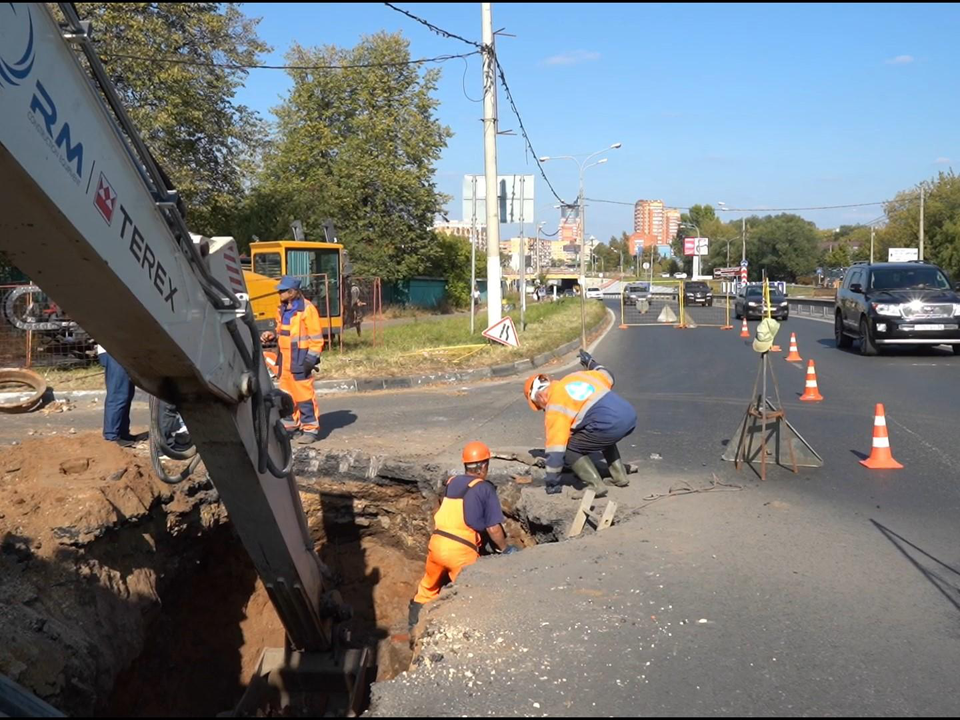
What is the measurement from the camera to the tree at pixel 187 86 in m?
20.3

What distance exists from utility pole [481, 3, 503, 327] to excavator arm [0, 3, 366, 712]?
14285 mm

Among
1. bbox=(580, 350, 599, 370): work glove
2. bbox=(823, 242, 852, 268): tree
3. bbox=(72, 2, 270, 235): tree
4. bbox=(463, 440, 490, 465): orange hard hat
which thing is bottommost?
bbox=(463, 440, 490, 465): orange hard hat

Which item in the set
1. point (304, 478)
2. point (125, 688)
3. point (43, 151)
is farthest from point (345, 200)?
point (43, 151)

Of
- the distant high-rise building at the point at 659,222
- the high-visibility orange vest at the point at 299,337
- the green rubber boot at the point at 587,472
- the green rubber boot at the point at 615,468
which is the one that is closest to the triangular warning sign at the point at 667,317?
the high-visibility orange vest at the point at 299,337

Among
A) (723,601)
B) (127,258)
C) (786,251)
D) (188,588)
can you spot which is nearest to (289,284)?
(188,588)

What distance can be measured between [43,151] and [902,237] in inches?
2450

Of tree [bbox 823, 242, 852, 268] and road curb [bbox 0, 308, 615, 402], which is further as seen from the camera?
tree [bbox 823, 242, 852, 268]

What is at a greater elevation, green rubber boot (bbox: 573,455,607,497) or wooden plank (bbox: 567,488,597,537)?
green rubber boot (bbox: 573,455,607,497)

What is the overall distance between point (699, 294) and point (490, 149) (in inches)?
1345

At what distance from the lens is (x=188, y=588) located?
7781mm

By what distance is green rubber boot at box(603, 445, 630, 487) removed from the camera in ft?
24.8

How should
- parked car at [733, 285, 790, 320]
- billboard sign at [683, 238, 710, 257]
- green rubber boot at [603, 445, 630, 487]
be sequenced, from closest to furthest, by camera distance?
green rubber boot at [603, 445, 630, 487] → parked car at [733, 285, 790, 320] → billboard sign at [683, 238, 710, 257]

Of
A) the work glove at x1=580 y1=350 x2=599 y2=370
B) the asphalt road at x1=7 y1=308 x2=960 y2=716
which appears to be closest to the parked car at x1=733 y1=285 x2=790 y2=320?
the asphalt road at x1=7 y1=308 x2=960 y2=716

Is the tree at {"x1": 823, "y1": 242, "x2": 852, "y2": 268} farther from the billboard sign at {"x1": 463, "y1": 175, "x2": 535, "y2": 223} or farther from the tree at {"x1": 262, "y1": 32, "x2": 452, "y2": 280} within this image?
the billboard sign at {"x1": 463, "y1": 175, "x2": 535, "y2": 223}
